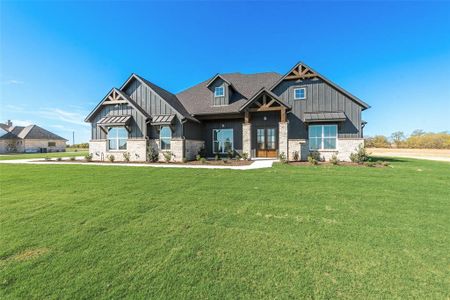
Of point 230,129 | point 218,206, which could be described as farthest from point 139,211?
point 230,129

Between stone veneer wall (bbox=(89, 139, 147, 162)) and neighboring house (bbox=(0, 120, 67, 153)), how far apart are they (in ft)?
121

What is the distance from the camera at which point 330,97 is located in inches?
598

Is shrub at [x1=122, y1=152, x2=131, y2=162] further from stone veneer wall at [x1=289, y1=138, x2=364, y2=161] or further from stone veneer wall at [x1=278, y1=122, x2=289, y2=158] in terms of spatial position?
stone veneer wall at [x1=289, y1=138, x2=364, y2=161]

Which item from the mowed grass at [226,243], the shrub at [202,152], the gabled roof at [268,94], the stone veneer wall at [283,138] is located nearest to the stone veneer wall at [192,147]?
the shrub at [202,152]

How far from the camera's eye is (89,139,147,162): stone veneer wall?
16.6 m

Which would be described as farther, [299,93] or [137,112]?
[137,112]

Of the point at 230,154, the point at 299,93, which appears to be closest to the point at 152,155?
the point at 230,154

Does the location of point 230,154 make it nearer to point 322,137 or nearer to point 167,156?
point 167,156

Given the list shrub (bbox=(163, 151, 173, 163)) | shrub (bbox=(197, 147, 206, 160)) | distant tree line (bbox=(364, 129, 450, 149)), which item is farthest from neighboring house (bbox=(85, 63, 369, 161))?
distant tree line (bbox=(364, 129, 450, 149))

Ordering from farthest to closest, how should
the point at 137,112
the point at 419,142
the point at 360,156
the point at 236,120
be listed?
the point at 419,142
the point at 236,120
the point at 137,112
the point at 360,156

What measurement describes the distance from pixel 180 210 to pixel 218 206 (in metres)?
1.02

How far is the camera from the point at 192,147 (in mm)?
17000

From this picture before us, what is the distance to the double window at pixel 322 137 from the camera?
15.1 metres

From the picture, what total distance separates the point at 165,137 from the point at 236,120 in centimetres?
621
